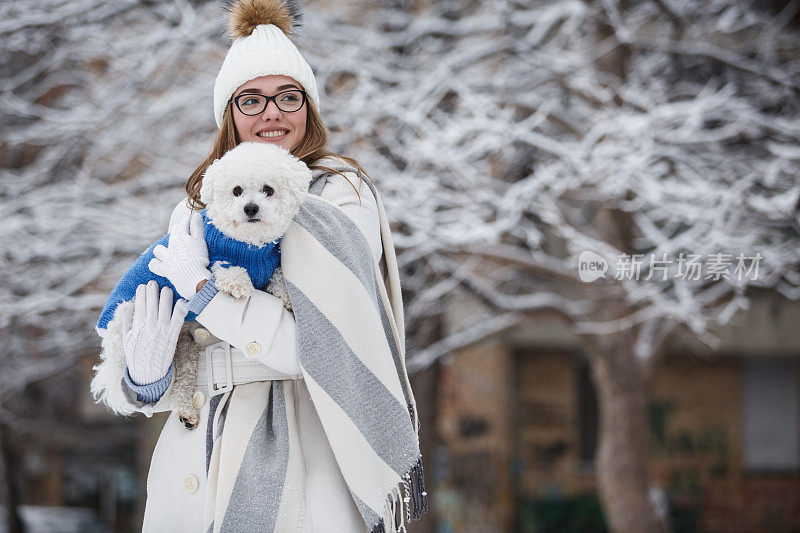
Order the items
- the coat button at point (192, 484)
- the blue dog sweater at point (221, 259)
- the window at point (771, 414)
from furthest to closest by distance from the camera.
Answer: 1. the window at point (771, 414)
2. the coat button at point (192, 484)
3. the blue dog sweater at point (221, 259)

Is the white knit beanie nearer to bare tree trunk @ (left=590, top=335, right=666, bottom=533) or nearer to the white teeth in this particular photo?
the white teeth

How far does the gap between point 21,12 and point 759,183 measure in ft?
15.5

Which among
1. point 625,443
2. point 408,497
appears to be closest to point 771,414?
point 625,443

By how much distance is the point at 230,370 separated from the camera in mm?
1989

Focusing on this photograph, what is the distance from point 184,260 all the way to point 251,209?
0.23m

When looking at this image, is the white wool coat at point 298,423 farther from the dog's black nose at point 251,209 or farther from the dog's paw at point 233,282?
the dog's black nose at point 251,209

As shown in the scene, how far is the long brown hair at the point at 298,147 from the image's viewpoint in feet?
7.15

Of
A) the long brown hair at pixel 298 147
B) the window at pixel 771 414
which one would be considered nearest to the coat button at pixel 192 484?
the long brown hair at pixel 298 147

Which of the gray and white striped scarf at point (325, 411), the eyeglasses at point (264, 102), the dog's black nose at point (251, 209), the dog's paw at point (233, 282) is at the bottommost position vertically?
the gray and white striped scarf at point (325, 411)

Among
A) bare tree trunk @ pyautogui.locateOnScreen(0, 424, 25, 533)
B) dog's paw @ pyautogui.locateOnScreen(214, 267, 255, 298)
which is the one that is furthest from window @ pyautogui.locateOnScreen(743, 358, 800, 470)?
dog's paw @ pyautogui.locateOnScreen(214, 267, 255, 298)

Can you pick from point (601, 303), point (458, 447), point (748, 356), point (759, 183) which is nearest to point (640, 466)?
point (601, 303)

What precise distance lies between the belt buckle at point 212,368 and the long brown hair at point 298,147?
1.24 ft

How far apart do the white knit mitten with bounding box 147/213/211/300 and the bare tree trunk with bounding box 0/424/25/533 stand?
4.84 metres

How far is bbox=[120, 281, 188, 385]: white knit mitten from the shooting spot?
1.93m
